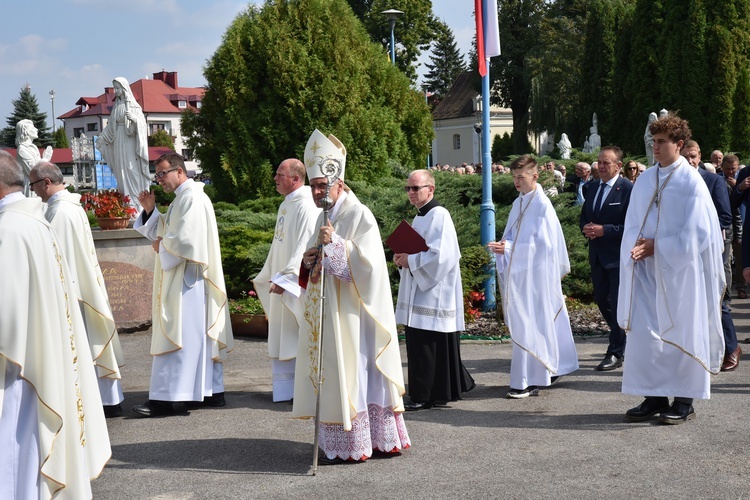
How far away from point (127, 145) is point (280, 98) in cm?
269

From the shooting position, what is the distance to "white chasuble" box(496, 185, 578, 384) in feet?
25.8

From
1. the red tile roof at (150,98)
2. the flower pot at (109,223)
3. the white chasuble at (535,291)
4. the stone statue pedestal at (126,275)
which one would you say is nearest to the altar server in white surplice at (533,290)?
the white chasuble at (535,291)

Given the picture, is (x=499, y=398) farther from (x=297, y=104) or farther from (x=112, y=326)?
(x=297, y=104)

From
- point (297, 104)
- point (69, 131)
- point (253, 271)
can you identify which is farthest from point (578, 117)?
point (69, 131)

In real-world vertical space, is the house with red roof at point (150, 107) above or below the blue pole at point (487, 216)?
above

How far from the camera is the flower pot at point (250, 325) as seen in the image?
11255 millimetres

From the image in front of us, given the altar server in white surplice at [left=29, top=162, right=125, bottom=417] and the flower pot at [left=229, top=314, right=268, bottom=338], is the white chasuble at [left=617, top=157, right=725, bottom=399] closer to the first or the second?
the altar server in white surplice at [left=29, top=162, right=125, bottom=417]

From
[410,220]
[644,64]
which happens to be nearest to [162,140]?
[644,64]

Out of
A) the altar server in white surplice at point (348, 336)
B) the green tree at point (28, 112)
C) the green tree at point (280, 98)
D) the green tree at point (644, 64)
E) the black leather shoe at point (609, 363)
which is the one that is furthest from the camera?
the green tree at point (28, 112)

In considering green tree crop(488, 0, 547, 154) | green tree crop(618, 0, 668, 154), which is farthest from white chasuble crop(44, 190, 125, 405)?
green tree crop(488, 0, 547, 154)

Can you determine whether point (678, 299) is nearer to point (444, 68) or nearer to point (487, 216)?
point (487, 216)

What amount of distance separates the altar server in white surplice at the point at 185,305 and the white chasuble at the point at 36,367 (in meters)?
3.07

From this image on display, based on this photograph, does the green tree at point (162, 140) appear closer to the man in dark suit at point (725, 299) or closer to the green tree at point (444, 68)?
the green tree at point (444, 68)

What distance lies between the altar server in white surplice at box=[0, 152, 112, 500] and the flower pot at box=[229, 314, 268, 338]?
22.5 feet
